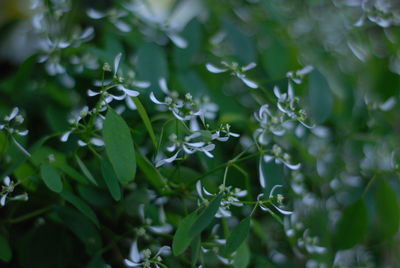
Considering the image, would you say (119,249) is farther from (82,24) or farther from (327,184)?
(82,24)

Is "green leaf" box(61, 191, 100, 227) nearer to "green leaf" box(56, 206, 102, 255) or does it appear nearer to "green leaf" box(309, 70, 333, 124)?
"green leaf" box(56, 206, 102, 255)

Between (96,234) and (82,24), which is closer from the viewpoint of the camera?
(96,234)

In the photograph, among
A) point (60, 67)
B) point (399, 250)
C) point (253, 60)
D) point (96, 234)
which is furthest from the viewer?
point (399, 250)

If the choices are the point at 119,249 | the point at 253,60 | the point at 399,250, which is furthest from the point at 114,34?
the point at 399,250

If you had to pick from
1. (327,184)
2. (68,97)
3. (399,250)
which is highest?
(68,97)

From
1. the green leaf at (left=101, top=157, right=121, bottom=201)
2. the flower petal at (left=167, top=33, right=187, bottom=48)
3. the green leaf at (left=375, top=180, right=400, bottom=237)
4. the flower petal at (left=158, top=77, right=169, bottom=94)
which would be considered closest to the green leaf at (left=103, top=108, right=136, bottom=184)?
the green leaf at (left=101, top=157, right=121, bottom=201)

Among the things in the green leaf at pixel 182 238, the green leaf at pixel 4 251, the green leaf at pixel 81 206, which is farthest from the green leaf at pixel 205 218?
the green leaf at pixel 4 251

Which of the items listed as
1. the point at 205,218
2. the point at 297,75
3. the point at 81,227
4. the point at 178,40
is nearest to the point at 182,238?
the point at 205,218
